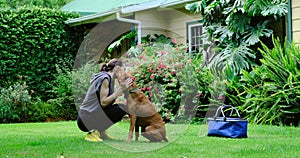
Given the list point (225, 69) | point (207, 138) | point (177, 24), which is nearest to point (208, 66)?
point (225, 69)

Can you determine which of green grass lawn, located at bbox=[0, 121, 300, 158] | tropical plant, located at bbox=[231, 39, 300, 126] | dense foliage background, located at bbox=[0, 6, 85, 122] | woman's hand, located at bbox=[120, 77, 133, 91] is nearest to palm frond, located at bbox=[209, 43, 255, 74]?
tropical plant, located at bbox=[231, 39, 300, 126]

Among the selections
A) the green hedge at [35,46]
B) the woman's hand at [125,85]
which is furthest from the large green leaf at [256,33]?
the green hedge at [35,46]

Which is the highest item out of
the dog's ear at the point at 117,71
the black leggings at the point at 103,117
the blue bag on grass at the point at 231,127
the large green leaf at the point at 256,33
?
the large green leaf at the point at 256,33

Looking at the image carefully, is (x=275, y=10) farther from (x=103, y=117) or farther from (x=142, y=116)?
(x=103, y=117)

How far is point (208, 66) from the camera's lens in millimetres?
11570

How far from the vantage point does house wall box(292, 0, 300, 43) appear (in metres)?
10.3

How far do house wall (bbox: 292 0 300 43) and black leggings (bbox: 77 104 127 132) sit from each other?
465cm

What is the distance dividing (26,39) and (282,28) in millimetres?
7453

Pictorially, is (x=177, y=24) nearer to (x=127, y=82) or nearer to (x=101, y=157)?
(x=127, y=82)

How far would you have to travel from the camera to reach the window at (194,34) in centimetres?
1393

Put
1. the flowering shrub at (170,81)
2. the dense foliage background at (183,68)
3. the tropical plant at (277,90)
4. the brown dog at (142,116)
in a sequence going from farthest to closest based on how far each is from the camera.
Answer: the flowering shrub at (170,81), the dense foliage background at (183,68), the tropical plant at (277,90), the brown dog at (142,116)

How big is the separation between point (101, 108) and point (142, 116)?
0.68m

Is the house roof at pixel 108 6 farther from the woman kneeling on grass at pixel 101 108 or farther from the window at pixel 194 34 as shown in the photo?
the woman kneeling on grass at pixel 101 108

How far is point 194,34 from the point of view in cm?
1414
